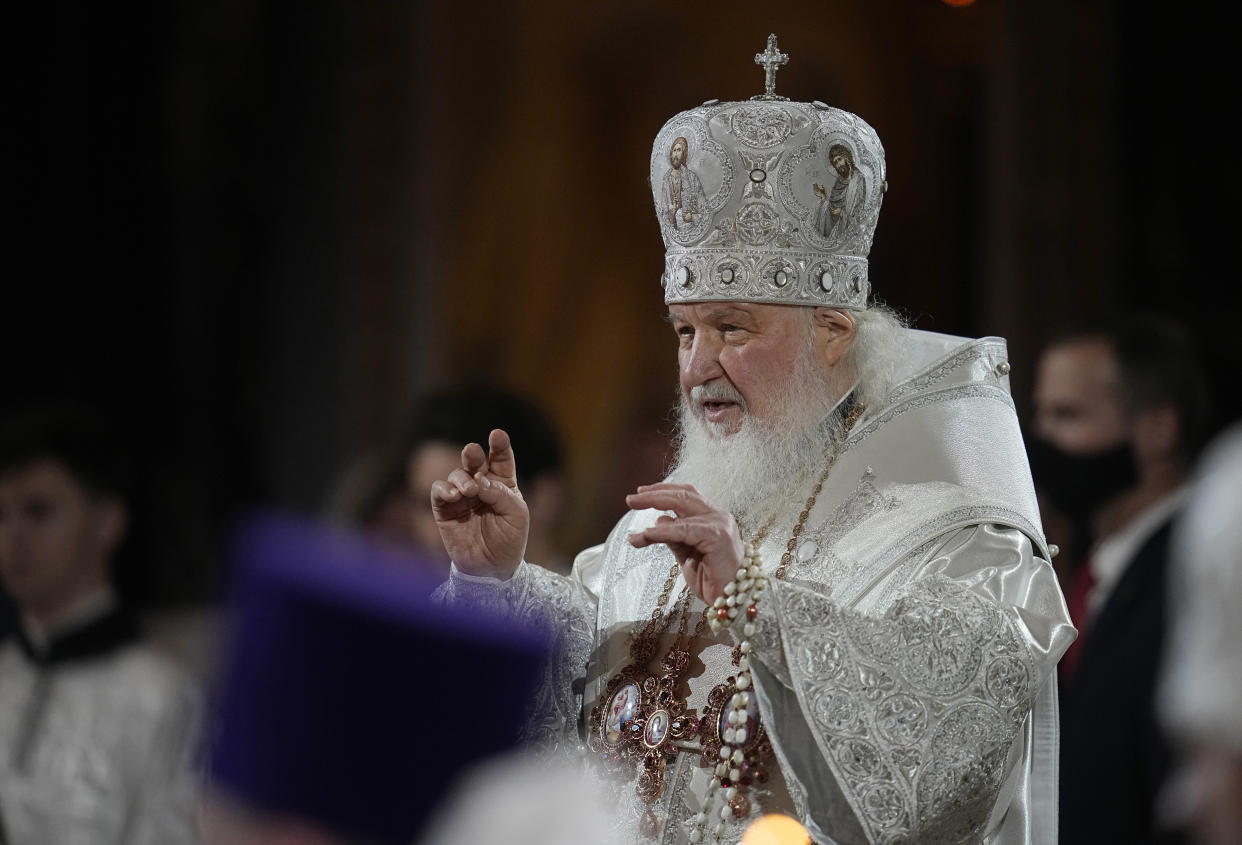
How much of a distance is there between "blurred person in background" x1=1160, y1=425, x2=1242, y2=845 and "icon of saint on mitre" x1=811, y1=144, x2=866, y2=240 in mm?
2187

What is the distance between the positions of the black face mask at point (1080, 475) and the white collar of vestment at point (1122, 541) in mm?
101

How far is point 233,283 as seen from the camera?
9398 mm

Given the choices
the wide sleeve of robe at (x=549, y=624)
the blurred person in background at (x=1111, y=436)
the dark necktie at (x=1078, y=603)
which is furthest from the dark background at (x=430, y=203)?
the wide sleeve of robe at (x=549, y=624)

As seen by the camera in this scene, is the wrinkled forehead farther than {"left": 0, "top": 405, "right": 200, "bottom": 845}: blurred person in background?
No

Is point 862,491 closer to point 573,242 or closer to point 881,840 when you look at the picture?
point 881,840

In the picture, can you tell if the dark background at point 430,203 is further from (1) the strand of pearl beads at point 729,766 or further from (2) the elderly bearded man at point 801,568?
(1) the strand of pearl beads at point 729,766

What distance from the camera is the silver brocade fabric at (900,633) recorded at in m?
3.06

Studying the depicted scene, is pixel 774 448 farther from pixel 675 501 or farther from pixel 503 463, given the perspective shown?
pixel 675 501

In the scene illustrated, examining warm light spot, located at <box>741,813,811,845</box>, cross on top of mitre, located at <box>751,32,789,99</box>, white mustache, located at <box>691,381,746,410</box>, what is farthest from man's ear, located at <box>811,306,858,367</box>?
warm light spot, located at <box>741,813,811,845</box>

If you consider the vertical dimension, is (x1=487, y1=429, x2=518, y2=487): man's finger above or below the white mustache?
below

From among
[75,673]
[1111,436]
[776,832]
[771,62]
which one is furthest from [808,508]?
[75,673]

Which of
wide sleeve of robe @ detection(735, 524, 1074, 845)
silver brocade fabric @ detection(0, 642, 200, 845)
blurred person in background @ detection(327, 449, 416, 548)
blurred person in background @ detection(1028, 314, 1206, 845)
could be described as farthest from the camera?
blurred person in background @ detection(327, 449, 416, 548)

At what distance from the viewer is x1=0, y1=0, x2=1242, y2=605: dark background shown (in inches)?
332

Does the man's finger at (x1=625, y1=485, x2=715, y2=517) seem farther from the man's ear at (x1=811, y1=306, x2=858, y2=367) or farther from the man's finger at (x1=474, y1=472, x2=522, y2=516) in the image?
the man's ear at (x1=811, y1=306, x2=858, y2=367)
